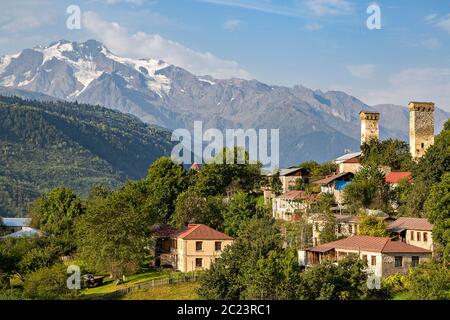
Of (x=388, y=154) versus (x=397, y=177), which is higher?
(x=388, y=154)

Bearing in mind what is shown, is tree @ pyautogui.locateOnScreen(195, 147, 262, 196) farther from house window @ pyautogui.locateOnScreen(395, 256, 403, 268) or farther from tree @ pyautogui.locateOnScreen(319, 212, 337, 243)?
house window @ pyautogui.locateOnScreen(395, 256, 403, 268)

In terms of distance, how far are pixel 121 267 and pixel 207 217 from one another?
11.8m

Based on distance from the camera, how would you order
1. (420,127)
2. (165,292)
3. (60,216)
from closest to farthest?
(165,292) < (60,216) < (420,127)

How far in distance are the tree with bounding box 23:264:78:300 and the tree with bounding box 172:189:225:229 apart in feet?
57.7

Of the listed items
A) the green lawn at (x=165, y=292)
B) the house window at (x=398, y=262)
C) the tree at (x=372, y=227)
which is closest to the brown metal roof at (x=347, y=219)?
the tree at (x=372, y=227)

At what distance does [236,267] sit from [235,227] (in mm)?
18915

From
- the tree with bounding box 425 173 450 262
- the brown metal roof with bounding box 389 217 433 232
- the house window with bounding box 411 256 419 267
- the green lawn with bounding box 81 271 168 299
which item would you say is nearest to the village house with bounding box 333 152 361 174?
the brown metal roof with bounding box 389 217 433 232

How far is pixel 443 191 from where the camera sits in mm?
46719

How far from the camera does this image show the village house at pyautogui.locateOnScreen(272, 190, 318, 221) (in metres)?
66.1

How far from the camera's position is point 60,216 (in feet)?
248

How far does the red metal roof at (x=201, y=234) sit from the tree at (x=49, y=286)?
1160 centimetres

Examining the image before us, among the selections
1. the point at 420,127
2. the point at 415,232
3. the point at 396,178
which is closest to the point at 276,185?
the point at 396,178

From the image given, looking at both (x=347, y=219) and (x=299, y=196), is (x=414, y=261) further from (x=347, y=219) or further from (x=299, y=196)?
(x=299, y=196)
